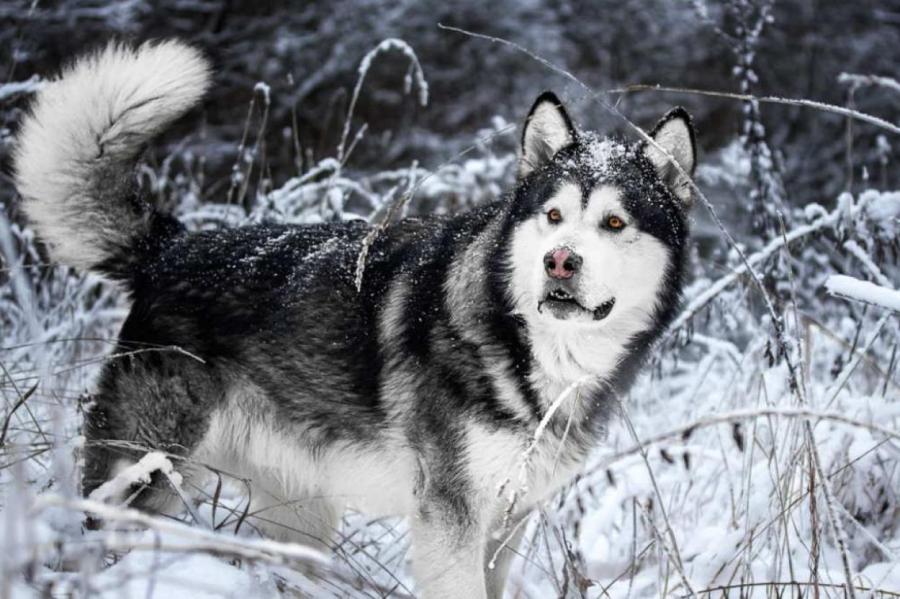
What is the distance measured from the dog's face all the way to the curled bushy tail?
111cm

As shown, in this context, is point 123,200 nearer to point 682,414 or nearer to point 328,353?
point 328,353

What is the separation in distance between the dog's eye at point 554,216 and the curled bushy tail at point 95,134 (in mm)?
1174

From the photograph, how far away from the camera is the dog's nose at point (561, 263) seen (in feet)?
7.38

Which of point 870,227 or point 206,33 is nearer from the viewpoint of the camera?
point 870,227

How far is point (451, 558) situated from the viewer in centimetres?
240

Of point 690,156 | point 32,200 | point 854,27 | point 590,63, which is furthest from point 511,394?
point 854,27

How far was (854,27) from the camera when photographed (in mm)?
12172

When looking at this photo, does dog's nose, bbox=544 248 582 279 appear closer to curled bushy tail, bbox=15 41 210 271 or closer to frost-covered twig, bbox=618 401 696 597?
frost-covered twig, bbox=618 401 696 597

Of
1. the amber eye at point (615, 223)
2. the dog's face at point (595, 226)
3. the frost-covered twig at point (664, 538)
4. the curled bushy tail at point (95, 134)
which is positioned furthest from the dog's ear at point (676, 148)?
the curled bushy tail at point (95, 134)

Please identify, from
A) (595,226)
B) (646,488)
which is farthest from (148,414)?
(646,488)

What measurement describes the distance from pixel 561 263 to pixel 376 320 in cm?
69

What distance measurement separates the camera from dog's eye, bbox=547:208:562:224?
2482mm

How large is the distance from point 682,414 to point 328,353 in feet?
7.49

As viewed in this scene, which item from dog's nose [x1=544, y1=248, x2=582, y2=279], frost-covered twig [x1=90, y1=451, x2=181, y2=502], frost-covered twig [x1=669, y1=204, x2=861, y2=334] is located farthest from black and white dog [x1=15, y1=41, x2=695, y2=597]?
frost-covered twig [x1=90, y1=451, x2=181, y2=502]
